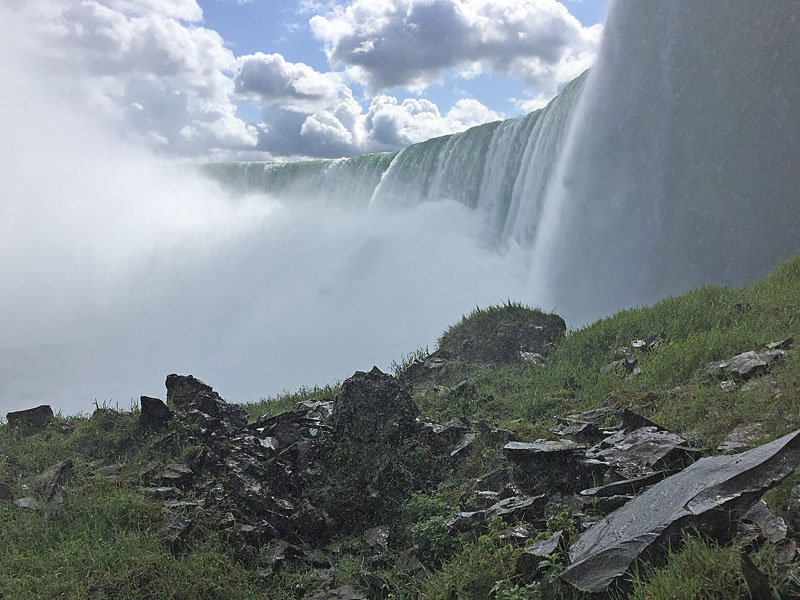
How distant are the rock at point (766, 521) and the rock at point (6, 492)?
20.5 feet

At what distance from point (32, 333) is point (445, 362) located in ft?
90.0

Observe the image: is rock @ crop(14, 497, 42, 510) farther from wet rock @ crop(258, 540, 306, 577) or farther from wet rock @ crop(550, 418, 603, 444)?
wet rock @ crop(550, 418, 603, 444)

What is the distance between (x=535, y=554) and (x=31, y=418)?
720 centimetres

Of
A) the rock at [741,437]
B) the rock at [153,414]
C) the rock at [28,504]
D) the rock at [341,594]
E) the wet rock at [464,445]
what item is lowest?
the rock at [341,594]

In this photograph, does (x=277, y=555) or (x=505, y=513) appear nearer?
(x=505, y=513)

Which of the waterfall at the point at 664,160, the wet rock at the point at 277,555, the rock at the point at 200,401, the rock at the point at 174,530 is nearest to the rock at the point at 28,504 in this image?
the rock at the point at 174,530

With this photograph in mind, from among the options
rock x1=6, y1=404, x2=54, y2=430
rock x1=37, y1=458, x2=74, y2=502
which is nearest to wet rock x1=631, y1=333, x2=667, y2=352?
rock x1=37, y1=458, x2=74, y2=502

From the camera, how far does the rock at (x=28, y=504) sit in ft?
17.7

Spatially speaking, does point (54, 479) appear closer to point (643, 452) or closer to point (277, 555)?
point (277, 555)

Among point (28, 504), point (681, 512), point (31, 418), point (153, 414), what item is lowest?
point (681, 512)

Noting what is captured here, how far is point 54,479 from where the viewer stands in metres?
5.78

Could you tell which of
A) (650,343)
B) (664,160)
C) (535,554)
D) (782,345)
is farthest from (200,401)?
(664,160)

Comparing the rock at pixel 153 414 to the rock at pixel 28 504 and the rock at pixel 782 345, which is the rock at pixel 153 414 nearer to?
the rock at pixel 28 504

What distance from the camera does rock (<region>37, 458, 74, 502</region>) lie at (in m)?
5.59
